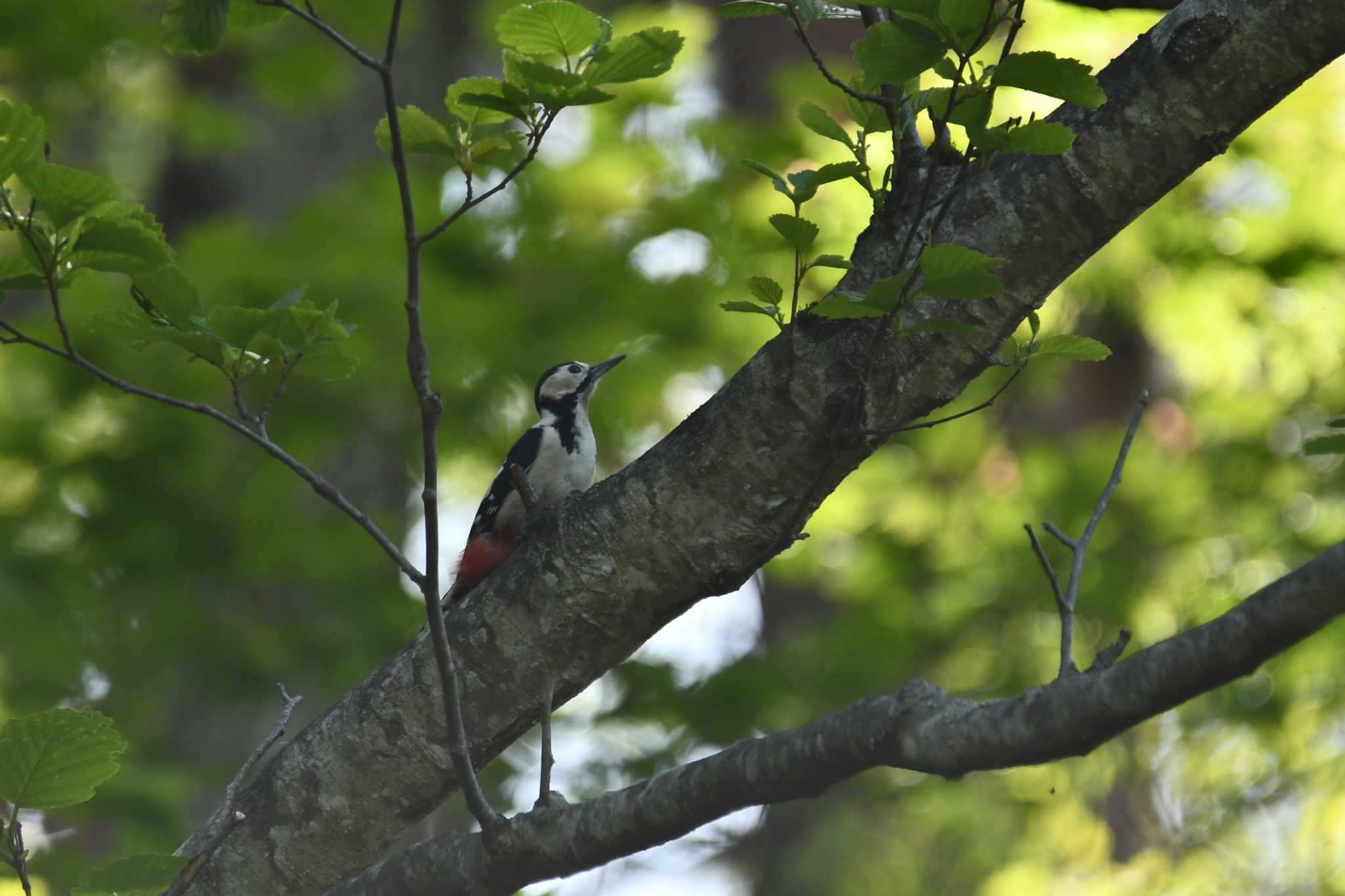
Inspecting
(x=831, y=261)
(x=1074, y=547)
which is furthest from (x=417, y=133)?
Answer: (x=1074, y=547)

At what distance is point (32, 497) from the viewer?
638cm

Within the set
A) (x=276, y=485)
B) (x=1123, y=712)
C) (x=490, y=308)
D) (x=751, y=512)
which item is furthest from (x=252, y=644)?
(x=1123, y=712)

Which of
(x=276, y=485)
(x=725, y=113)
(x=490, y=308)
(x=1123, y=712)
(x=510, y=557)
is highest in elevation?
(x=725, y=113)

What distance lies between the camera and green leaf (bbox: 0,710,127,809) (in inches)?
83.5

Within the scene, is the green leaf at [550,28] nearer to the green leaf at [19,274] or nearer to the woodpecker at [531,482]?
the green leaf at [19,274]

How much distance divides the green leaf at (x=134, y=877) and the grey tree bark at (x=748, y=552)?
54 centimetres

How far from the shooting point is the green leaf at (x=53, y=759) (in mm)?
2121

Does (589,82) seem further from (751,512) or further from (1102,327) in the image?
(1102,327)

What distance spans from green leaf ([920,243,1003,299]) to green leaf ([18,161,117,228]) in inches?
49.4

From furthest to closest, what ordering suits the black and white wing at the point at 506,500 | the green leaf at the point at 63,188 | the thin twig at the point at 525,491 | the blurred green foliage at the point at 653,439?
the blurred green foliage at the point at 653,439, the black and white wing at the point at 506,500, the thin twig at the point at 525,491, the green leaf at the point at 63,188

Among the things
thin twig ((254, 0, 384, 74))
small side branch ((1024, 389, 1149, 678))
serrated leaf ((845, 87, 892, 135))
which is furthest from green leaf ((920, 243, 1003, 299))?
thin twig ((254, 0, 384, 74))

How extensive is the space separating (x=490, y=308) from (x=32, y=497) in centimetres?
246

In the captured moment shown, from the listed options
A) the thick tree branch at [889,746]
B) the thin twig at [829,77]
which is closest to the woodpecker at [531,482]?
the thick tree branch at [889,746]

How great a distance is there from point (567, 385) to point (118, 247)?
3.87m
